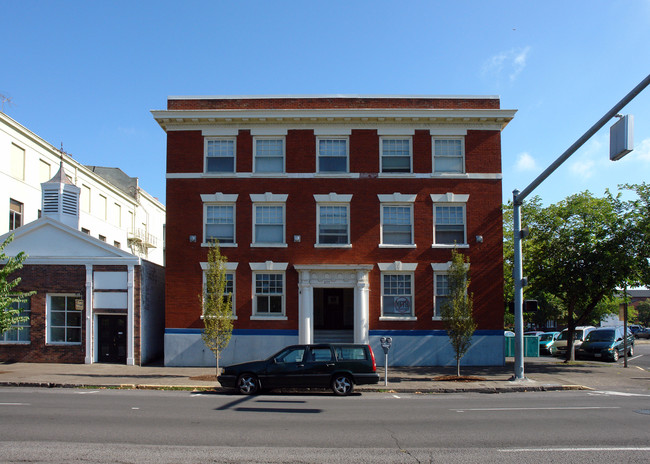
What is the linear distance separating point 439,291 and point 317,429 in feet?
44.8

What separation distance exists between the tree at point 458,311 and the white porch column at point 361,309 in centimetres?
353

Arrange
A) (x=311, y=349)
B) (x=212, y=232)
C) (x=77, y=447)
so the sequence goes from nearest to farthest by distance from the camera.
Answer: (x=77, y=447), (x=311, y=349), (x=212, y=232)

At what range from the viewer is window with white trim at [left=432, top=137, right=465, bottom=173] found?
77.4 ft

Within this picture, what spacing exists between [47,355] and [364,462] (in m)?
19.0

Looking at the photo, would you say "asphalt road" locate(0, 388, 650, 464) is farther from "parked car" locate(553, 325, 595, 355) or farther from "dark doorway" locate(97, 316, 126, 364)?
"parked car" locate(553, 325, 595, 355)

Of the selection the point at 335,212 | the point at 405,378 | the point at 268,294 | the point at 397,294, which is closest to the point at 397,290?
the point at 397,294

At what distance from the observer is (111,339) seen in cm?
2292

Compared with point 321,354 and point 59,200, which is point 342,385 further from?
point 59,200

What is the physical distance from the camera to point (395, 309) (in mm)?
23047

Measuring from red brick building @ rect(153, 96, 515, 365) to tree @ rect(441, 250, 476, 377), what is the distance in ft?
9.02

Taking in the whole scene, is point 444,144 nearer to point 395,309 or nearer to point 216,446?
point 395,309

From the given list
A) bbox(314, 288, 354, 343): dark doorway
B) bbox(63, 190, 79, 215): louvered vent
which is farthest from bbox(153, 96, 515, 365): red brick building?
bbox(63, 190, 79, 215): louvered vent

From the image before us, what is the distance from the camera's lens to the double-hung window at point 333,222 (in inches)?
917

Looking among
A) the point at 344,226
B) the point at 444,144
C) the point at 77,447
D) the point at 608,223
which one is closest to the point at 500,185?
the point at 444,144
